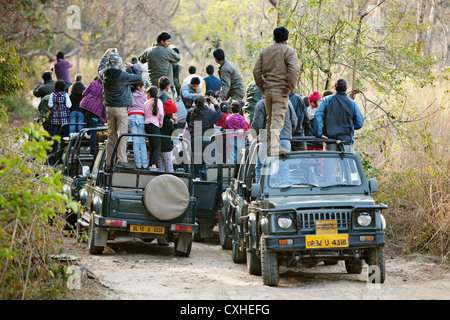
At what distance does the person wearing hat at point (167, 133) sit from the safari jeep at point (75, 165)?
4.56 feet

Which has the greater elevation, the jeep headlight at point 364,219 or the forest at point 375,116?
the forest at point 375,116

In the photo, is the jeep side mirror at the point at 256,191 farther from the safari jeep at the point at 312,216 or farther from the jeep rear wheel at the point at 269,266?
the jeep rear wheel at the point at 269,266

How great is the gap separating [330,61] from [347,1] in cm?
170

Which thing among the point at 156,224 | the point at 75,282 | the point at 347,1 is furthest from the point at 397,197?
the point at 75,282

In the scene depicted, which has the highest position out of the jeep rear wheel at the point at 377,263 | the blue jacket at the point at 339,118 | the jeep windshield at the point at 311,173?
the blue jacket at the point at 339,118

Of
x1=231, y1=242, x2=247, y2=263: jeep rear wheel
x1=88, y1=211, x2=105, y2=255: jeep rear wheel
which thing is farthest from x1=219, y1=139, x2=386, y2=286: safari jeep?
x1=88, y1=211, x2=105, y2=255: jeep rear wheel

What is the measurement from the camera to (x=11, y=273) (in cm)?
751

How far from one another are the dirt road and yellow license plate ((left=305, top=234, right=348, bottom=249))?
55 centimetres

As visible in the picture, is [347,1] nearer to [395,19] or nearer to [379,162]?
[395,19]

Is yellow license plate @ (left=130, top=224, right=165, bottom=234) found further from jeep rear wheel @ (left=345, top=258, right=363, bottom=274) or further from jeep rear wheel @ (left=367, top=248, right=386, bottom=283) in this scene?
jeep rear wheel @ (left=367, top=248, right=386, bottom=283)

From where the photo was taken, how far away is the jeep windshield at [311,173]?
977cm

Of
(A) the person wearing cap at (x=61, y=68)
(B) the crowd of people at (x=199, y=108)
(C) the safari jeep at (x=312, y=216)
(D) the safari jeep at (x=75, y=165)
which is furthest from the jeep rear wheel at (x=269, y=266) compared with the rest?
(A) the person wearing cap at (x=61, y=68)

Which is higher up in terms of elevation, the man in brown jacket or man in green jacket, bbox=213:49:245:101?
man in green jacket, bbox=213:49:245:101

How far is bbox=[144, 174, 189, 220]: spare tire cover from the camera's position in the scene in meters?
11.2
